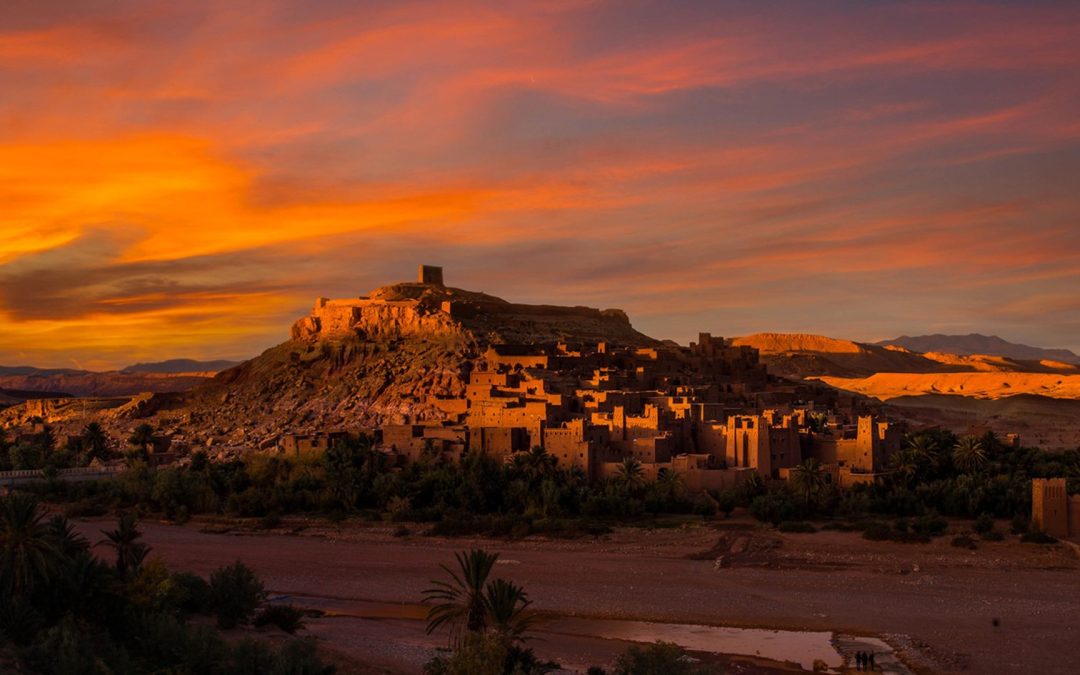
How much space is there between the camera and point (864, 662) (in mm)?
21547

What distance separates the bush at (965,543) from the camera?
1231 inches

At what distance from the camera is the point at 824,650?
2292 centimetres

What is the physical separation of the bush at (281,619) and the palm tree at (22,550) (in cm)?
459

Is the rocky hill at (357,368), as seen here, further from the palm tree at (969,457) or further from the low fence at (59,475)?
the palm tree at (969,457)

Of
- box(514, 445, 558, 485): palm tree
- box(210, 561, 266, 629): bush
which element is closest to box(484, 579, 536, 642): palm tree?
box(210, 561, 266, 629): bush

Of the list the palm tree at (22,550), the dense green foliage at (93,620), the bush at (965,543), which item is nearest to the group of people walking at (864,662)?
the dense green foliage at (93,620)

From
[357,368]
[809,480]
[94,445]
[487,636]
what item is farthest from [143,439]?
[487,636]

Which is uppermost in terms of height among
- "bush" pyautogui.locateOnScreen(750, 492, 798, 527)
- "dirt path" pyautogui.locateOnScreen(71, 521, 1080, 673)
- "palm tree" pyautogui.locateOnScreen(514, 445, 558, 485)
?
"palm tree" pyautogui.locateOnScreen(514, 445, 558, 485)

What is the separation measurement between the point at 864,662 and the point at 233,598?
12126 millimetres

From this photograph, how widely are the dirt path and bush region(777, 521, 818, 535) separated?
1.05 feet

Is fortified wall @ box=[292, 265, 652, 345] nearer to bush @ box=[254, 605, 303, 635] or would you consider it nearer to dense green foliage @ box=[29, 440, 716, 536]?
dense green foliage @ box=[29, 440, 716, 536]

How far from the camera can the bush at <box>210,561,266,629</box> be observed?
73.7ft

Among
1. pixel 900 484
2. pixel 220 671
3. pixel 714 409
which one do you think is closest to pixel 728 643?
pixel 220 671

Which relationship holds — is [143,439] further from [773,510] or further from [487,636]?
[487,636]
